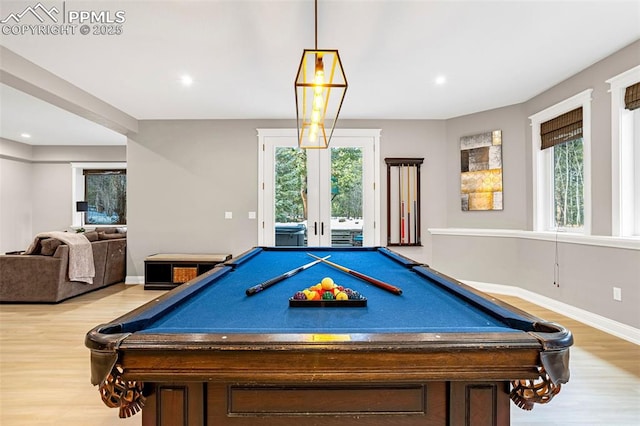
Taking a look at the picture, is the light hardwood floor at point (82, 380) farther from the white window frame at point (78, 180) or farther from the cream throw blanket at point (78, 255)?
the white window frame at point (78, 180)

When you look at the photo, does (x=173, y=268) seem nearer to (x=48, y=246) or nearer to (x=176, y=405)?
(x=48, y=246)

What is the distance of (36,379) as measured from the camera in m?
2.25

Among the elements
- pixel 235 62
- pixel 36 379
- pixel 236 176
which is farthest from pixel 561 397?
pixel 236 176

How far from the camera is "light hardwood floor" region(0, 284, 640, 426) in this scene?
6.04 feet

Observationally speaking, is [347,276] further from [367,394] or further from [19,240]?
[19,240]

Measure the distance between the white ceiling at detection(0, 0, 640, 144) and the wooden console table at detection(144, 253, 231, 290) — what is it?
2.13m

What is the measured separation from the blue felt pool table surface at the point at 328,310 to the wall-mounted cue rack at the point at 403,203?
3.17 meters

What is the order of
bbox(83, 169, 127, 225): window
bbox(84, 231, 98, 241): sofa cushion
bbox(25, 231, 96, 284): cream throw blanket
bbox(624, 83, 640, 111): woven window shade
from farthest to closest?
1. bbox(83, 169, 127, 225): window
2. bbox(84, 231, 98, 241): sofa cushion
3. bbox(25, 231, 96, 284): cream throw blanket
4. bbox(624, 83, 640, 111): woven window shade

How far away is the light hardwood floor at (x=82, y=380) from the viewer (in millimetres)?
1842

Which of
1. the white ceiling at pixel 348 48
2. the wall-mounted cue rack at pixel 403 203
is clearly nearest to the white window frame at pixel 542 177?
the white ceiling at pixel 348 48

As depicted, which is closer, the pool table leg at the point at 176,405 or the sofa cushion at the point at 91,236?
the pool table leg at the point at 176,405

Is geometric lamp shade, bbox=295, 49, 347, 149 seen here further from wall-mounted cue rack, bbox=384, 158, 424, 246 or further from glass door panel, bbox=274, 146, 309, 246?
wall-mounted cue rack, bbox=384, 158, 424, 246

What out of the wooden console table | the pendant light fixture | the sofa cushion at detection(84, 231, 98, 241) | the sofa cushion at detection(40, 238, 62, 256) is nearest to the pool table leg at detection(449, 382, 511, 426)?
the pendant light fixture

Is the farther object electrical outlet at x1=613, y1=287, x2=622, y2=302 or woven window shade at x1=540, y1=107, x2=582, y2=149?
woven window shade at x1=540, y1=107, x2=582, y2=149
